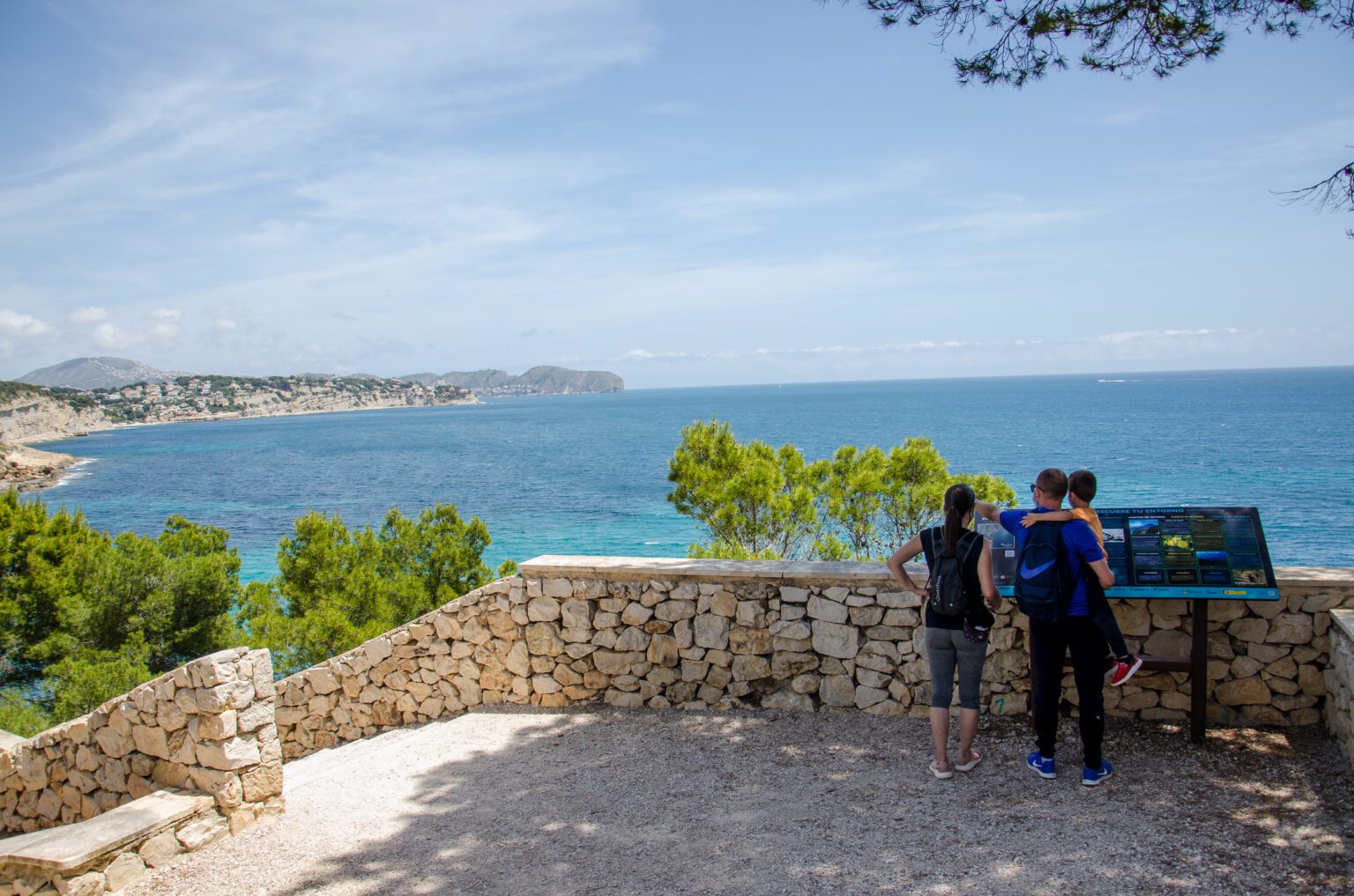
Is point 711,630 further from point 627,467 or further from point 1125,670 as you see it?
point 627,467

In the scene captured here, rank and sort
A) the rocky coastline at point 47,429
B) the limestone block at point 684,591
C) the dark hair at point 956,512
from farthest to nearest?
the rocky coastline at point 47,429, the limestone block at point 684,591, the dark hair at point 956,512

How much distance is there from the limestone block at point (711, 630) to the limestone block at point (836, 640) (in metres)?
0.70

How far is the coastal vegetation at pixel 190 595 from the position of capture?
13.9 m

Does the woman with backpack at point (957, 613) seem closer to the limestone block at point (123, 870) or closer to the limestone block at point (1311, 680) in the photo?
the limestone block at point (1311, 680)

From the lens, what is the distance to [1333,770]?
4695 mm

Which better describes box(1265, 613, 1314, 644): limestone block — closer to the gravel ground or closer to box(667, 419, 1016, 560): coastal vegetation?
the gravel ground

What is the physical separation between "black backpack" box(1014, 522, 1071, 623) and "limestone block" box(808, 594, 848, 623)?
153 centimetres

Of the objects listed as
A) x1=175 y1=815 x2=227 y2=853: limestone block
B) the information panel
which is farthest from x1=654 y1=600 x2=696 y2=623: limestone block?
x1=175 y1=815 x2=227 y2=853: limestone block

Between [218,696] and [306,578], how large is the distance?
10.6 meters

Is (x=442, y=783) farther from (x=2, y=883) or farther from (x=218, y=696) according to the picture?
(x=2, y=883)

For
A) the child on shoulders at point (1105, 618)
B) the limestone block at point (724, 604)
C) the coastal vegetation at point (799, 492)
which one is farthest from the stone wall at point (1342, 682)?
the coastal vegetation at point (799, 492)

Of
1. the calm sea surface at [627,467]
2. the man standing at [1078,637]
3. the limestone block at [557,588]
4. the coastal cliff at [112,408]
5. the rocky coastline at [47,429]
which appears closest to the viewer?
the man standing at [1078,637]

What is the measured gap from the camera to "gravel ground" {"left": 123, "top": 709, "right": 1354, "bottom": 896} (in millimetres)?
3941

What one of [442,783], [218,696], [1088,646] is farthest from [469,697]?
[1088,646]
